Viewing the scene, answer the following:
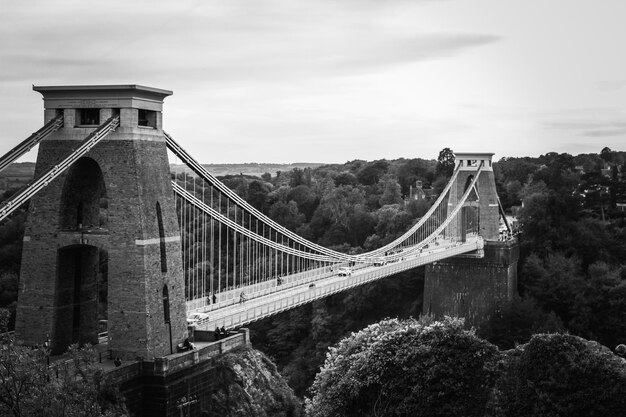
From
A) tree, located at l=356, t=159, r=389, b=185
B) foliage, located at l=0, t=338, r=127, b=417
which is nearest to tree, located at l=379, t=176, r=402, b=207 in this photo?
tree, located at l=356, t=159, r=389, b=185

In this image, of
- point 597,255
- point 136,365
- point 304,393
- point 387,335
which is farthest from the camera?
point 597,255

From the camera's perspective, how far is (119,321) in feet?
75.7

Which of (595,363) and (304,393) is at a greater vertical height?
(595,363)

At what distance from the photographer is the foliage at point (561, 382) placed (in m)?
24.2

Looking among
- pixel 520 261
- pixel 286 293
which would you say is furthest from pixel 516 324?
pixel 286 293

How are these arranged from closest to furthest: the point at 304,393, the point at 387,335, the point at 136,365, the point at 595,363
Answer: the point at 136,365 < the point at 595,363 < the point at 387,335 < the point at 304,393

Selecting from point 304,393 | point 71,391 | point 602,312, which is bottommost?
point 304,393

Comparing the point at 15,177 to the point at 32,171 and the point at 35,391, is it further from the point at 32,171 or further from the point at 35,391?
the point at 35,391

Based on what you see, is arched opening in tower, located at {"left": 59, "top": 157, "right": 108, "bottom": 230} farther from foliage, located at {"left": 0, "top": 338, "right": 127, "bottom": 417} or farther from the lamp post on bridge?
foliage, located at {"left": 0, "top": 338, "right": 127, "bottom": 417}

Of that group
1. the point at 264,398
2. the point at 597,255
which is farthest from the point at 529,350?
the point at 597,255

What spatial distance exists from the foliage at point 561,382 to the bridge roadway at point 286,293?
7645 millimetres

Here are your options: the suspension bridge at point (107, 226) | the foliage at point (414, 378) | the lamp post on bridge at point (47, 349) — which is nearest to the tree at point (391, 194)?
the foliage at point (414, 378)

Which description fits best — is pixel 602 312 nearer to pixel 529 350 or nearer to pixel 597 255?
pixel 597 255

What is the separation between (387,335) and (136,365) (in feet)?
23.3
